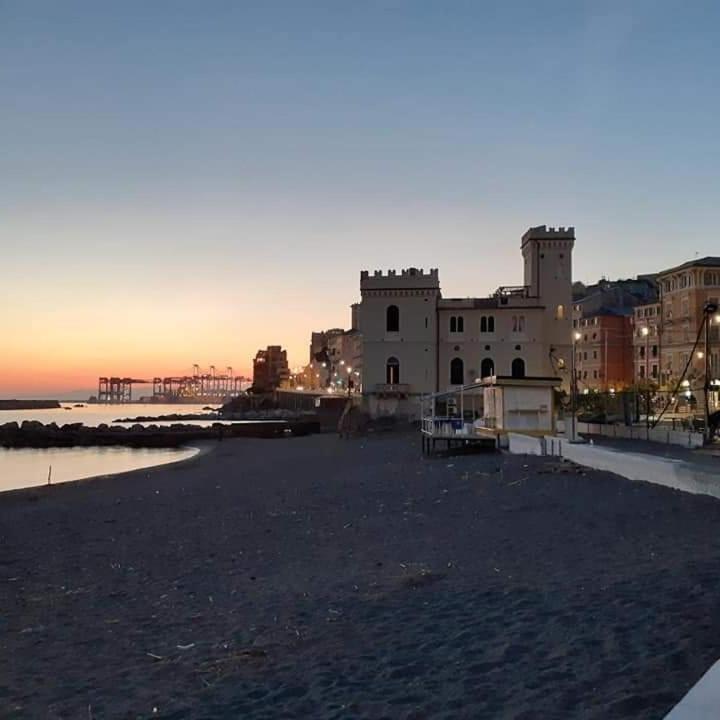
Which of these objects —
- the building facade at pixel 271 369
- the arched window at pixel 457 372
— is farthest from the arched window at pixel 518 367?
the building facade at pixel 271 369

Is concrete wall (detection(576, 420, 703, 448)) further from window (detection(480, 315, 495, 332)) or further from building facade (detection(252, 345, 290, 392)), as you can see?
building facade (detection(252, 345, 290, 392))

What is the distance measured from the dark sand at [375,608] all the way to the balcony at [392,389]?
147 ft

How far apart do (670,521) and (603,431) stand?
26.5 metres

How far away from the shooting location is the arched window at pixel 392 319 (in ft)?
205

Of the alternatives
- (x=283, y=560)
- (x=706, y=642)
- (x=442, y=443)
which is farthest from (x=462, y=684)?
(x=442, y=443)

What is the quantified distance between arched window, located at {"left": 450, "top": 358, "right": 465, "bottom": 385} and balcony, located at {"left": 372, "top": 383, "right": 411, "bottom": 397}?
3.57m

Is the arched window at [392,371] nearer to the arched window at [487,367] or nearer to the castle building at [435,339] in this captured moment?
the castle building at [435,339]

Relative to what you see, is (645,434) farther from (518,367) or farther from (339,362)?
(339,362)

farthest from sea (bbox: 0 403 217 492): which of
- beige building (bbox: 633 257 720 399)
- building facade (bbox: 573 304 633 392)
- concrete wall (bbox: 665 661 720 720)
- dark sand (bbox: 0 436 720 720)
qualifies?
building facade (bbox: 573 304 633 392)

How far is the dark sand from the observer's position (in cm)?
593

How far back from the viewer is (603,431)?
1476 inches

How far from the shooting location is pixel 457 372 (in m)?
62.4

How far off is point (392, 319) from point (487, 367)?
27.2ft

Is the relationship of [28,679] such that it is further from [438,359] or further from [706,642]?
[438,359]
